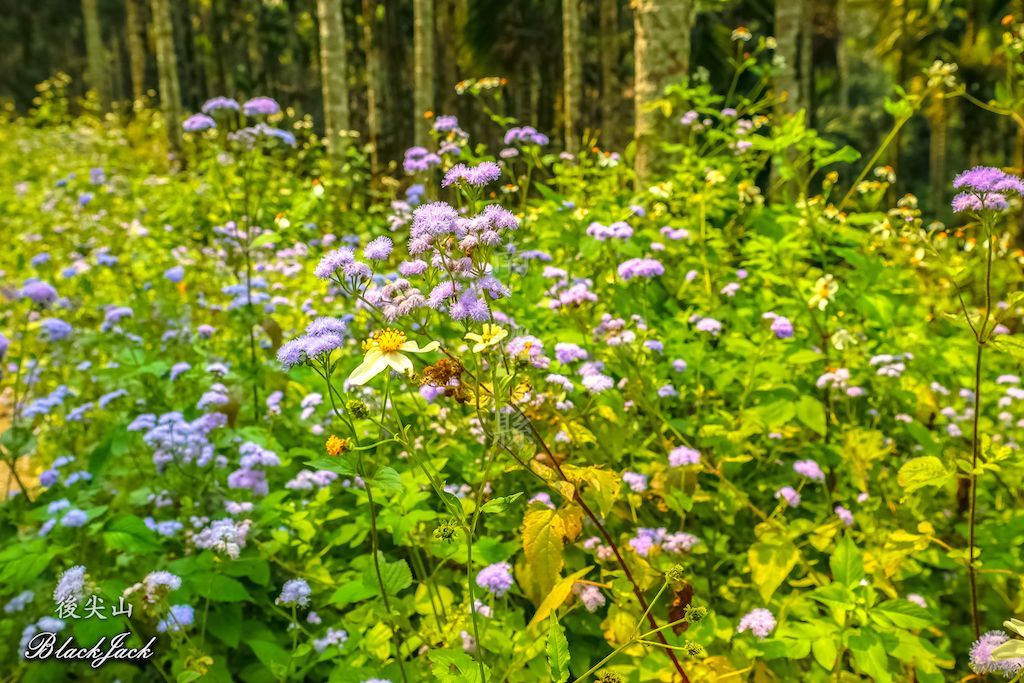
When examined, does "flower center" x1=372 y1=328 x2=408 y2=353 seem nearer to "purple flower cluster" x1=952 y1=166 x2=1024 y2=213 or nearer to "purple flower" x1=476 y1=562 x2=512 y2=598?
"purple flower" x1=476 y1=562 x2=512 y2=598

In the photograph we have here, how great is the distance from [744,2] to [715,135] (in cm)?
1471

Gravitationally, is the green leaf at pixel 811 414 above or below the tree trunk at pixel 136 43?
below

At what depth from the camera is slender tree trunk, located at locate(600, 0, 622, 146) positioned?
10078 mm

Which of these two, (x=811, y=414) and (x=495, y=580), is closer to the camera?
(x=495, y=580)

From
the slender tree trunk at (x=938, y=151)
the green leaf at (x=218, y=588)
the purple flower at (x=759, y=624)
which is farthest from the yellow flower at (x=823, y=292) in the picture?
the slender tree trunk at (x=938, y=151)

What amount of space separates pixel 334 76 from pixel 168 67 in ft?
15.9

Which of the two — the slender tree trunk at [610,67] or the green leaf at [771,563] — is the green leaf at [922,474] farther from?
the slender tree trunk at [610,67]

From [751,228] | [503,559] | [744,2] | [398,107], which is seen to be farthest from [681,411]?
[744,2]

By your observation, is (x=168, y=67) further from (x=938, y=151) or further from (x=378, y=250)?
(x=938, y=151)

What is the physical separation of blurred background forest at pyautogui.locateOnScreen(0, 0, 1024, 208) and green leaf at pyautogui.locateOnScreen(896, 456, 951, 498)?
1.95m

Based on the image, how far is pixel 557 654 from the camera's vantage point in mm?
1357

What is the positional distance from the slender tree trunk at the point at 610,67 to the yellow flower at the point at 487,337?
8.89 metres

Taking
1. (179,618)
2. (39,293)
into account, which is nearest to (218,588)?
(179,618)

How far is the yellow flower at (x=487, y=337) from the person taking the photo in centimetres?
142
